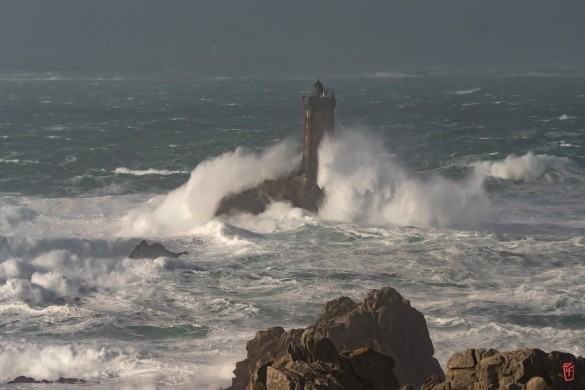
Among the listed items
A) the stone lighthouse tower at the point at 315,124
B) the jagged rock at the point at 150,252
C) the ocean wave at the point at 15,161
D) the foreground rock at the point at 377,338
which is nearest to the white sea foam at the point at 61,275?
the jagged rock at the point at 150,252

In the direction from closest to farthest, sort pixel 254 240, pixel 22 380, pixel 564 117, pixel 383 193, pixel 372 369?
pixel 372 369 < pixel 22 380 < pixel 254 240 < pixel 383 193 < pixel 564 117

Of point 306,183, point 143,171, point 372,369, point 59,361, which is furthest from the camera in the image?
point 143,171

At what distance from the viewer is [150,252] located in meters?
47.8

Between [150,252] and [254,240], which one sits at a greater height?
[150,252]

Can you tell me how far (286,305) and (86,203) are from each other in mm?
27072

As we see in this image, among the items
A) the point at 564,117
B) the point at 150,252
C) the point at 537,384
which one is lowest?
the point at 564,117

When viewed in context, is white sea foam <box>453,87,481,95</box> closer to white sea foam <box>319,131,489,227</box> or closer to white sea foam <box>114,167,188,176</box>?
white sea foam <box>114,167,188,176</box>

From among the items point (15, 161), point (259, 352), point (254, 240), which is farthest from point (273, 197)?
point (259, 352)

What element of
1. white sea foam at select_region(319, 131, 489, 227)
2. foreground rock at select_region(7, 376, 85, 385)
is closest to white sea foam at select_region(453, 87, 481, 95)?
white sea foam at select_region(319, 131, 489, 227)

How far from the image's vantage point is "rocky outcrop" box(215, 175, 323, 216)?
58.3 meters

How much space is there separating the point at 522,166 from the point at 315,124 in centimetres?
1760

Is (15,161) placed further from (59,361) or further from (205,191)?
(59,361)

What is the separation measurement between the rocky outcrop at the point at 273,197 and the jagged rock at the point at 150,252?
9991mm

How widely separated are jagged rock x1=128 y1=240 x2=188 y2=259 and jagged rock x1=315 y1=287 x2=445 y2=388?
63.5 ft
